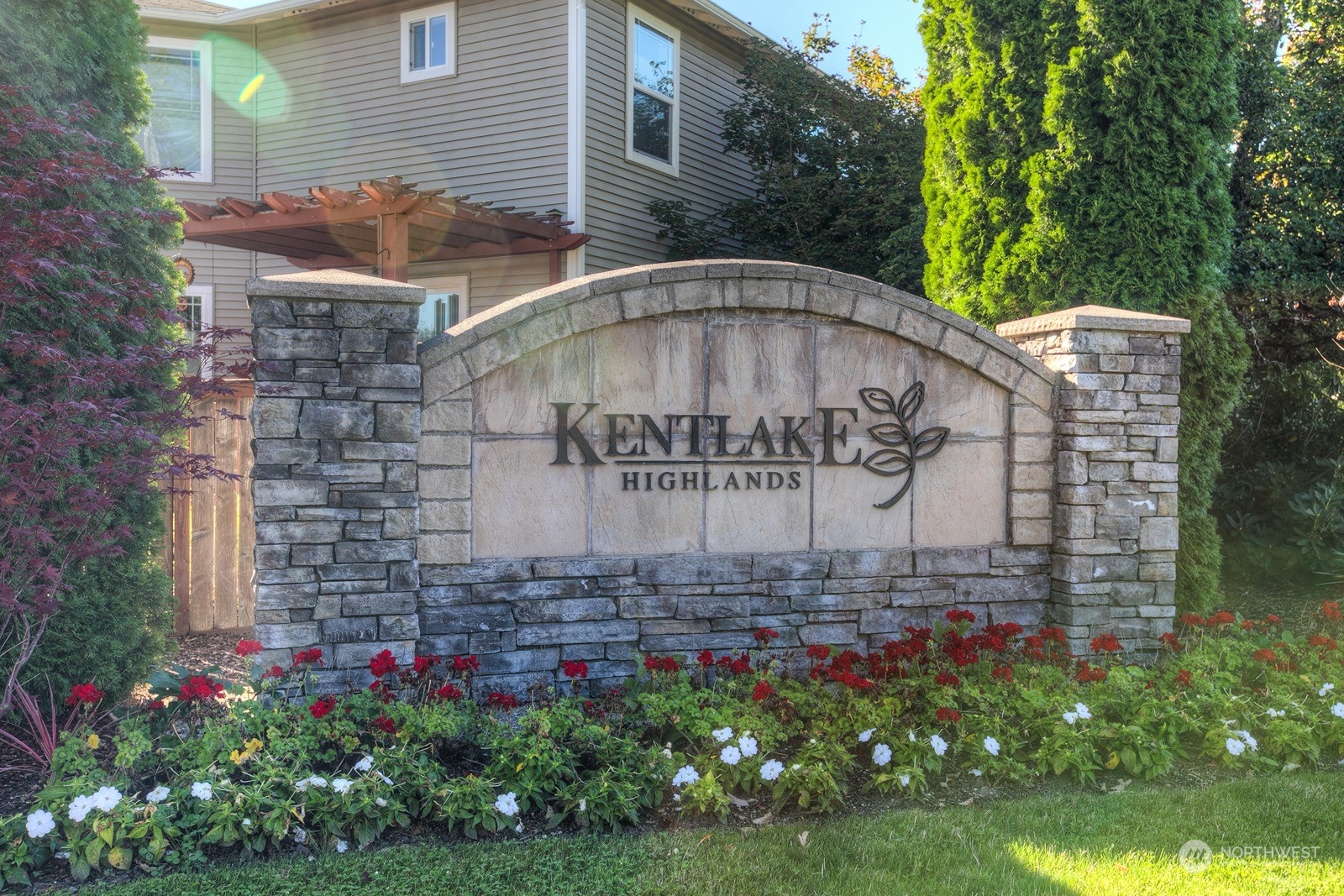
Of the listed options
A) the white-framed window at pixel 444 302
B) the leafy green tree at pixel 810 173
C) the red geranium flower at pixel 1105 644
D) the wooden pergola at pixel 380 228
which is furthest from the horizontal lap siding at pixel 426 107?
the red geranium flower at pixel 1105 644

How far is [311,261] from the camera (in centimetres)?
1102

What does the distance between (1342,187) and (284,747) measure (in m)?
8.30

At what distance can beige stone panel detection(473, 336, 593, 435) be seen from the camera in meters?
4.42

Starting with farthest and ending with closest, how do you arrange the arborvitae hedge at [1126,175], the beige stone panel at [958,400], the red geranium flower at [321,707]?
the arborvitae hedge at [1126,175], the beige stone panel at [958,400], the red geranium flower at [321,707]

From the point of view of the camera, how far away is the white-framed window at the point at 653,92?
10.5 m

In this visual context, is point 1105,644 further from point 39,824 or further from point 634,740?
point 39,824

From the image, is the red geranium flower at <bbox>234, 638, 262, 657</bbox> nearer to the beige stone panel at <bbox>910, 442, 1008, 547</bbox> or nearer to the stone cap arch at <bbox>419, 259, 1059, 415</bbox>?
the stone cap arch at <bbox>419, 259, 1059, 415</bbox>

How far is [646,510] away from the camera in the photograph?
15.4 feet

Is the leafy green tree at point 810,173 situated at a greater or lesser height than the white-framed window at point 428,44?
lesser

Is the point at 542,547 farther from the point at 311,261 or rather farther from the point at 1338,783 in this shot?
the point at 311,261

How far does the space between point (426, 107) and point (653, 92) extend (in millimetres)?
2438

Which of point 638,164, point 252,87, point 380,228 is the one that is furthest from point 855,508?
point 252,87

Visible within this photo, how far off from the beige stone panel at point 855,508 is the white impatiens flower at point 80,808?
3.18m

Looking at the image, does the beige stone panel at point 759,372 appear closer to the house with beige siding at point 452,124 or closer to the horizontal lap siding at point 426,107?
the house with beige siding at point 452,124
